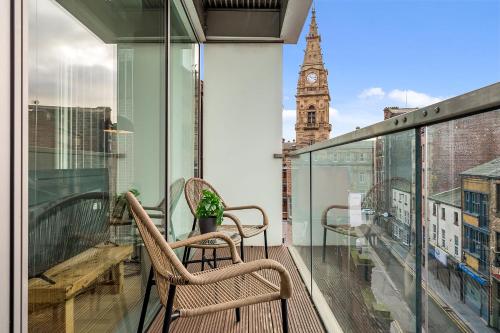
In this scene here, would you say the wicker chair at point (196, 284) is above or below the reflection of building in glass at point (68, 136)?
below

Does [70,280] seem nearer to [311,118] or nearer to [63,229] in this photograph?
[63,229]

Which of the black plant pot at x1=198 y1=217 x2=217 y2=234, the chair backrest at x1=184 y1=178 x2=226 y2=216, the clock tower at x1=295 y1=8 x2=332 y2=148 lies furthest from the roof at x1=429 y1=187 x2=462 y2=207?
the clock tower at x1=295 y1=8 x2=332 y2=148

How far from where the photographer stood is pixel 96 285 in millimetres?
1280

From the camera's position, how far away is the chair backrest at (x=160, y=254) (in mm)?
1146

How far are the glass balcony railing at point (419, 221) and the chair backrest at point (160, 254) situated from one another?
65 cm

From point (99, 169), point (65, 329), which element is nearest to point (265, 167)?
point (99, 169)

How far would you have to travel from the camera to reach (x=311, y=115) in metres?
35.0

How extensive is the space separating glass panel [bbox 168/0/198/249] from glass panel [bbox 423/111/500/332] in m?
1.78

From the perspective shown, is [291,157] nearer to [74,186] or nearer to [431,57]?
[74,186]

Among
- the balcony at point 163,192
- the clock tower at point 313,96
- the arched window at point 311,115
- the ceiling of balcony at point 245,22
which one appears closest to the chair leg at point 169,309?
the balcony at point 163,192

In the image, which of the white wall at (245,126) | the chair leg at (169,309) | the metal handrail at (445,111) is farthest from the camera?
the white wall at (245,126)

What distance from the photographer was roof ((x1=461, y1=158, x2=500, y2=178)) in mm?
667

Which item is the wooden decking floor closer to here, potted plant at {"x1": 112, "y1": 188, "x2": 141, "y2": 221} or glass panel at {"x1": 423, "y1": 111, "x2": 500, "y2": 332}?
potted plant at {"x1": 112, "y1": 188, "x2": 141, "y2": 221}

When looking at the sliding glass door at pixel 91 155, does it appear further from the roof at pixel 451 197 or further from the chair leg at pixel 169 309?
the roof at pixel 451 197
